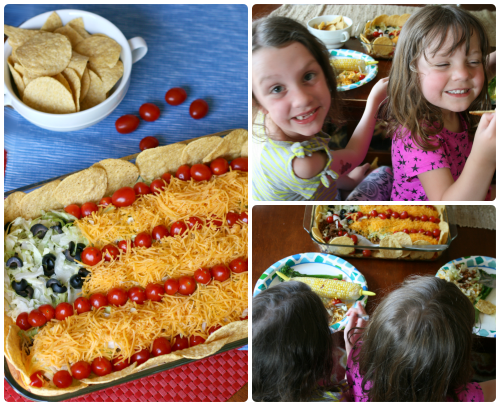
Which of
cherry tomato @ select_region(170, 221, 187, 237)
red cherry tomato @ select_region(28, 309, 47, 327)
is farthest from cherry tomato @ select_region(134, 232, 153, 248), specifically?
red cherry tomato @ select_region(28, 309, 47, 327)

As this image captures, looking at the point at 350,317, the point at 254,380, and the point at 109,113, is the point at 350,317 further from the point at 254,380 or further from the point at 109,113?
the point at 109,113

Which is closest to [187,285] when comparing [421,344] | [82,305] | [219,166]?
[82,305]

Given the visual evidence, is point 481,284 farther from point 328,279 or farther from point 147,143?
point 147,143

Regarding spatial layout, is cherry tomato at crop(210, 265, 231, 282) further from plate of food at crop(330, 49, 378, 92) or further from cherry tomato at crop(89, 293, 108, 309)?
plate of food at crop(330, 49, 378, 92)

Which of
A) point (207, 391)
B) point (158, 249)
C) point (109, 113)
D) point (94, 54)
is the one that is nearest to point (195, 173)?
point (158, 249)

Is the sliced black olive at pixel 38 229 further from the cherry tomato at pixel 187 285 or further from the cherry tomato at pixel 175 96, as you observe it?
the cherry tomato at pixel 175 96
